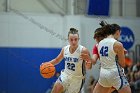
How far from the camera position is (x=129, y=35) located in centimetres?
1552

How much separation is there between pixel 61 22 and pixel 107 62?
809 centimetres

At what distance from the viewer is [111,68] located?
23.0 feet

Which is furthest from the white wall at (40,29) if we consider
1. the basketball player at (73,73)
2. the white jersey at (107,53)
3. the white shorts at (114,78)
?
the white shorts at (114,78)

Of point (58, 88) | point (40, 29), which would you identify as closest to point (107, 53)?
point (58, 88)

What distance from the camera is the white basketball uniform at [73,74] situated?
763 centimetres

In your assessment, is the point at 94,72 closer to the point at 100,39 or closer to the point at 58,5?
the point at 58,5

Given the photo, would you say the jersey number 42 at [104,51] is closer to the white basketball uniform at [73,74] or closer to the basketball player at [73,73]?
the basketball player at [73,73]

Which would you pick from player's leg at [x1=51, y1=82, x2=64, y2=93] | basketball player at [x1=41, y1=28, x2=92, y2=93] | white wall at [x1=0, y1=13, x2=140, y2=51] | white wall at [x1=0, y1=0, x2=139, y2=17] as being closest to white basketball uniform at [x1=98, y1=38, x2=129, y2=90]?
basketball player at [x1=41, y1=28, x2=92, y2=93]

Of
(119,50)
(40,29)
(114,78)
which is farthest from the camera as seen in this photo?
(40,29)

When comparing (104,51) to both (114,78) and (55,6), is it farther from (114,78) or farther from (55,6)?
(55,6)

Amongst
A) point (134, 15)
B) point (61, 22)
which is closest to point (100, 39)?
point (61, 22)

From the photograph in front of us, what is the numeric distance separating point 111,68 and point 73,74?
93 cm

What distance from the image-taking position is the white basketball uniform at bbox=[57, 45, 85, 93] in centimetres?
763

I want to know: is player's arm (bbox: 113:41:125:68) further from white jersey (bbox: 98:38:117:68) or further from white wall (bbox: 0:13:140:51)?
white wall (bbox: 0:13:140:51)
